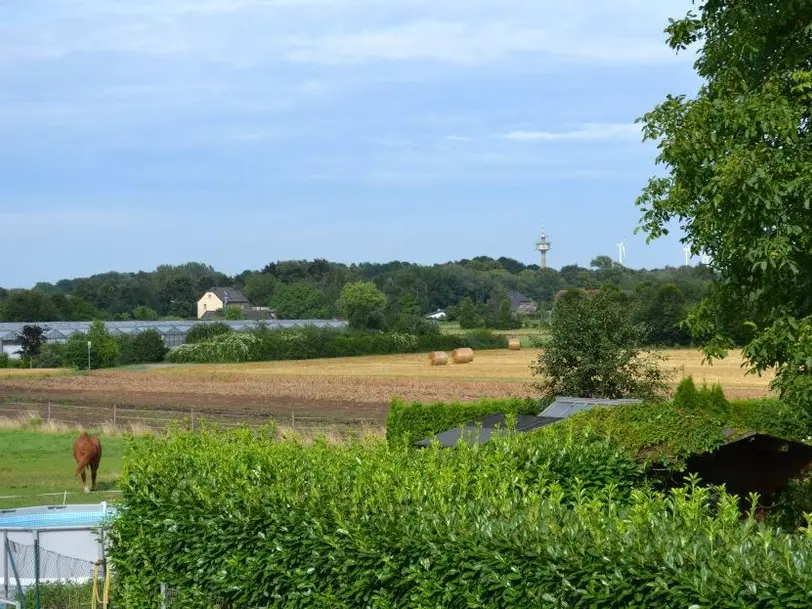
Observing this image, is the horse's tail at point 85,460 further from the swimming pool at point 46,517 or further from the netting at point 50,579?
the netting at point 50,579

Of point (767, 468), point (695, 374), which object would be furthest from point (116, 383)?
point (767, 468)

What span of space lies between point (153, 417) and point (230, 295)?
403ft

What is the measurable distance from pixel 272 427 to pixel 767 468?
24.4ft

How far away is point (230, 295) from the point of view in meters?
167

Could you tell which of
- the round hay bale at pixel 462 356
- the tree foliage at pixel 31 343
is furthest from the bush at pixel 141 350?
the round hay bale at pixel 462 356

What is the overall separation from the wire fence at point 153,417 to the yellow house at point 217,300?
113 metres

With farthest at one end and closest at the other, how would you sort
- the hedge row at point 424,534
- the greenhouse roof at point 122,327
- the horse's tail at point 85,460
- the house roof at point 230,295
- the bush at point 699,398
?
the house roof at point 230,295, the greenhouse roof at point 122,327, the horse's tail at point 85,460, the bush at point 699,398, the hedge row at point 424,534

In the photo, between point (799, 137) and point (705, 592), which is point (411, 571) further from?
point (799, 137)

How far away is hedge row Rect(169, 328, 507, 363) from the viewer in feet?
290

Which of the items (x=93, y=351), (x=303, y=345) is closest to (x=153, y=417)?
(x=93, y=351)

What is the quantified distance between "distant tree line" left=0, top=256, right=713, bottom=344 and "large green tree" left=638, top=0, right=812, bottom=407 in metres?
79.0

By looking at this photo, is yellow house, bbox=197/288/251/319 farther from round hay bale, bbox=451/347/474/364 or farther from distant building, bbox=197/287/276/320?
round hay bale, bbox=451/347/474/364

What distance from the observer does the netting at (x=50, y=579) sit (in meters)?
13.6

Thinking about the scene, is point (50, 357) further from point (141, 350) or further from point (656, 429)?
point (656, 429)
